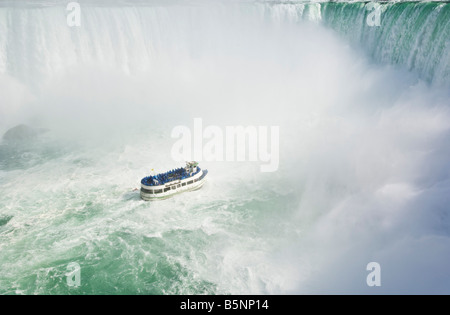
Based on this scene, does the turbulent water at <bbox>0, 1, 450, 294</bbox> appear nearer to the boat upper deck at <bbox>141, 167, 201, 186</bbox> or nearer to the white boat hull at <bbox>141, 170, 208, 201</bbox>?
the white boat hull at <bbox>141, 170, 208, 201</bbox>

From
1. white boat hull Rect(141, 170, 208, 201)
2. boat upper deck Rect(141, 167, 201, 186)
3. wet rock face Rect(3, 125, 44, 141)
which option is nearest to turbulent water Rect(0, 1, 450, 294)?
white boat hull Rect(141, 170, 208, 201)

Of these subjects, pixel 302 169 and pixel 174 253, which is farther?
pixel 302 169

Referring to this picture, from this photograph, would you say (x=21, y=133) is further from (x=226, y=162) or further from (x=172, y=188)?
(x=226, y=162)

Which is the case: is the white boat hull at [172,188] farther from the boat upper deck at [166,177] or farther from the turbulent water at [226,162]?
the turbulent water at [226,162]

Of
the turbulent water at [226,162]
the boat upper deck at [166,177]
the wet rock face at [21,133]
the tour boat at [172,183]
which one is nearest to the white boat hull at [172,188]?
the tour boat at [172,183]
